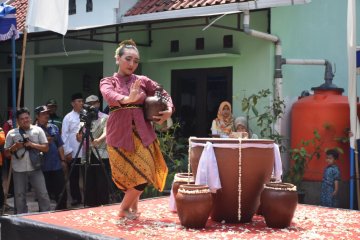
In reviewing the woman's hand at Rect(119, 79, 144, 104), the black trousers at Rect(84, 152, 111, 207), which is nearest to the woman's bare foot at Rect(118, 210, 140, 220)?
the woman's hand at Rect(119, 79, 144, 104)

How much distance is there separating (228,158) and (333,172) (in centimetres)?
342

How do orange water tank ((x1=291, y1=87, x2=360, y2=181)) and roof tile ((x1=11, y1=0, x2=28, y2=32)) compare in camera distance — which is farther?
roof tile ((x1=11, y1=0, x2=28, y2=32))

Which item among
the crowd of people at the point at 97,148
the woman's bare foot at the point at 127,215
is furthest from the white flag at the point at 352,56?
the woman's bare foot at the point at 127,215

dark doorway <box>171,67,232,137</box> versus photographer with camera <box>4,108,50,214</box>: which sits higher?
dark doorway <box>171,67,232,137</box>

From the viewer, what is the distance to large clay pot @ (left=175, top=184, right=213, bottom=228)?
4758 millimetres

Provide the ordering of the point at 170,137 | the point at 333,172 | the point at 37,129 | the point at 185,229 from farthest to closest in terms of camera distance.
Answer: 1. the point at 170,137
2. the point at 333,172
3. the point at 37,129
4. the point at 185,229

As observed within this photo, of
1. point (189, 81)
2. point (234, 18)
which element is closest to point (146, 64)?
point (189, 81)

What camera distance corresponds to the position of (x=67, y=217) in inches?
206

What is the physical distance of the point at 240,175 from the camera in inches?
200

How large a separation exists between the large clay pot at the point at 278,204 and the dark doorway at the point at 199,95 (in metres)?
4.55

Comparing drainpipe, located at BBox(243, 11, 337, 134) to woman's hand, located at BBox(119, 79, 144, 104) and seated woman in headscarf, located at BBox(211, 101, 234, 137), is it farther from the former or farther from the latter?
woman's hand, located at BBox(119, 79, 144, 104)

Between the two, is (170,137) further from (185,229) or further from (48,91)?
(48,91)

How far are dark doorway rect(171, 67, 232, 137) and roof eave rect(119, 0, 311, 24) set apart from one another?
1065 millimetres

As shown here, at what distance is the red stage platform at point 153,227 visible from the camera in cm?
453
